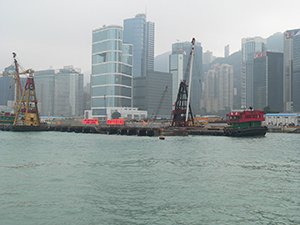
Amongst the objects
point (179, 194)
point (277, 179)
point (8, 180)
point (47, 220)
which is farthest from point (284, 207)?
point (8, 180)

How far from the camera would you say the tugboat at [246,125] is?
291 ft

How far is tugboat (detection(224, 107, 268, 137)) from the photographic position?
88812 millimetres

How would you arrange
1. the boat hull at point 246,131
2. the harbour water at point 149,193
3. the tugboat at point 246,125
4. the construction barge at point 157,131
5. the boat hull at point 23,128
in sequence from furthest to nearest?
1. the boat hull at point 23,128
2. the construction barge at point 157,131
3. the tugboat at point 246,125
4. the boat hull at point 246,131
5. the harbour water at point 149,193

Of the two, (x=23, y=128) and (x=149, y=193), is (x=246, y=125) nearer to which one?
(x=149, y=193)

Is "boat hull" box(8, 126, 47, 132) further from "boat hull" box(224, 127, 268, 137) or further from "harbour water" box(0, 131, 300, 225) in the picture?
"harbour water" box(0, 131, 300, 225)

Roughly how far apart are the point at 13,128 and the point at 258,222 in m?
120

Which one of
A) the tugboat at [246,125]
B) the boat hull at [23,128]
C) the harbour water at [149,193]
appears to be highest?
the tugboat at [246,125]

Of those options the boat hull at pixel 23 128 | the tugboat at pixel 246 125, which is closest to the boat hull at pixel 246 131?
the tugboat at pixel 246 125

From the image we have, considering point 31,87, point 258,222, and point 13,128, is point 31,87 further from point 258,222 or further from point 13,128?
point 258,222

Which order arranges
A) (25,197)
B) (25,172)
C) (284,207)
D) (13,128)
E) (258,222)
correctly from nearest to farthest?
1. (258,222)
2. (284,207)
3. (25,197)
4. (25,172)
5. (13,128)

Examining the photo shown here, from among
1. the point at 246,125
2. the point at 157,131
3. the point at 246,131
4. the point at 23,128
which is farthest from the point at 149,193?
the point at 23,128

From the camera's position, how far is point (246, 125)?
9238 cm

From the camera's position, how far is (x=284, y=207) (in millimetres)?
20391

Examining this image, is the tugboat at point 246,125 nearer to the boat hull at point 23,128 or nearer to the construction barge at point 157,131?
the construction barge at point 157,131
